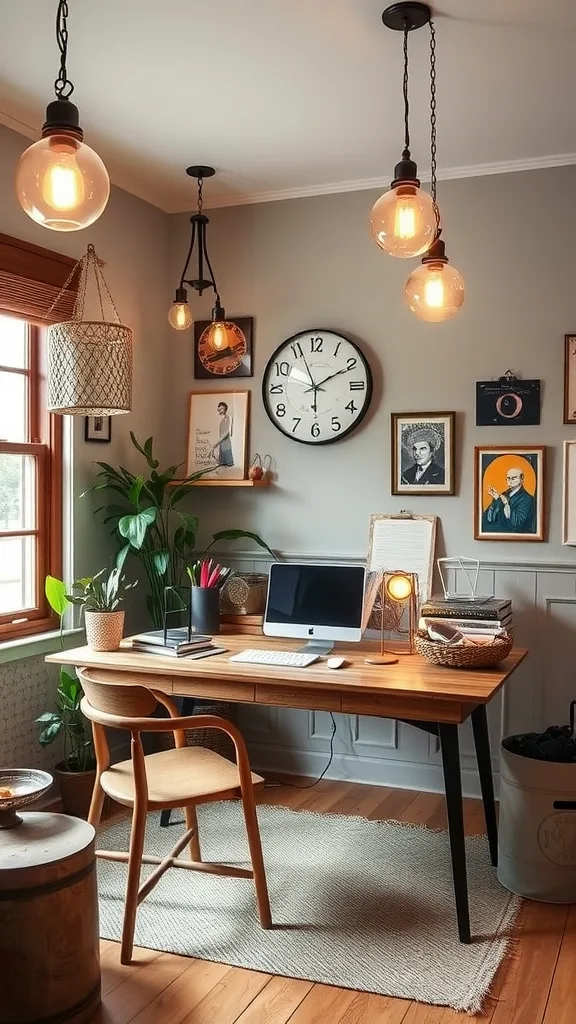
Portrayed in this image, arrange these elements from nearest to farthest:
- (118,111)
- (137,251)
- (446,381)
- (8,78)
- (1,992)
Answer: (1,992), (8,78), (118,111), (446,381), (137,251)

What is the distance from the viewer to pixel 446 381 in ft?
12.7

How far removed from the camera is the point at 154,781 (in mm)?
2709

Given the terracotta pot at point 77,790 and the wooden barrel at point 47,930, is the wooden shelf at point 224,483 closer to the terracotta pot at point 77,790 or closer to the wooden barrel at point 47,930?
the terracotta pot at point 77,790

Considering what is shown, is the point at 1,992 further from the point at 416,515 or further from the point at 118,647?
the point at 416,515

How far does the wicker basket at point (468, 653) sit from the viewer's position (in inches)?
118

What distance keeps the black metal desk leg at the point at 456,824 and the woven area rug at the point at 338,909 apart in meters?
0.08

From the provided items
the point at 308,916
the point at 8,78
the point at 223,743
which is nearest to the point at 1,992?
the point at 308,916

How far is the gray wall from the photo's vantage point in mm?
3697

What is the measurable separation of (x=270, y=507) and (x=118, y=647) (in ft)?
3.67

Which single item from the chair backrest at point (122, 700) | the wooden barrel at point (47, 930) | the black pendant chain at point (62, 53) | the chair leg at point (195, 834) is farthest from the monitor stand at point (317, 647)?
the black pendant chain at point (62, 53)

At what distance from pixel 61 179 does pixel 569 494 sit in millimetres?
2464

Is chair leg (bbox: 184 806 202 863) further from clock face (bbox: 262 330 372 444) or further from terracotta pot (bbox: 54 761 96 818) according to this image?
clock face (bbox: 262 330 372 444)

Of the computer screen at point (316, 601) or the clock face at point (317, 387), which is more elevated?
the clock face at point (317, 387)

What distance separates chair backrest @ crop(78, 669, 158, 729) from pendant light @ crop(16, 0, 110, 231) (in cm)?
133
